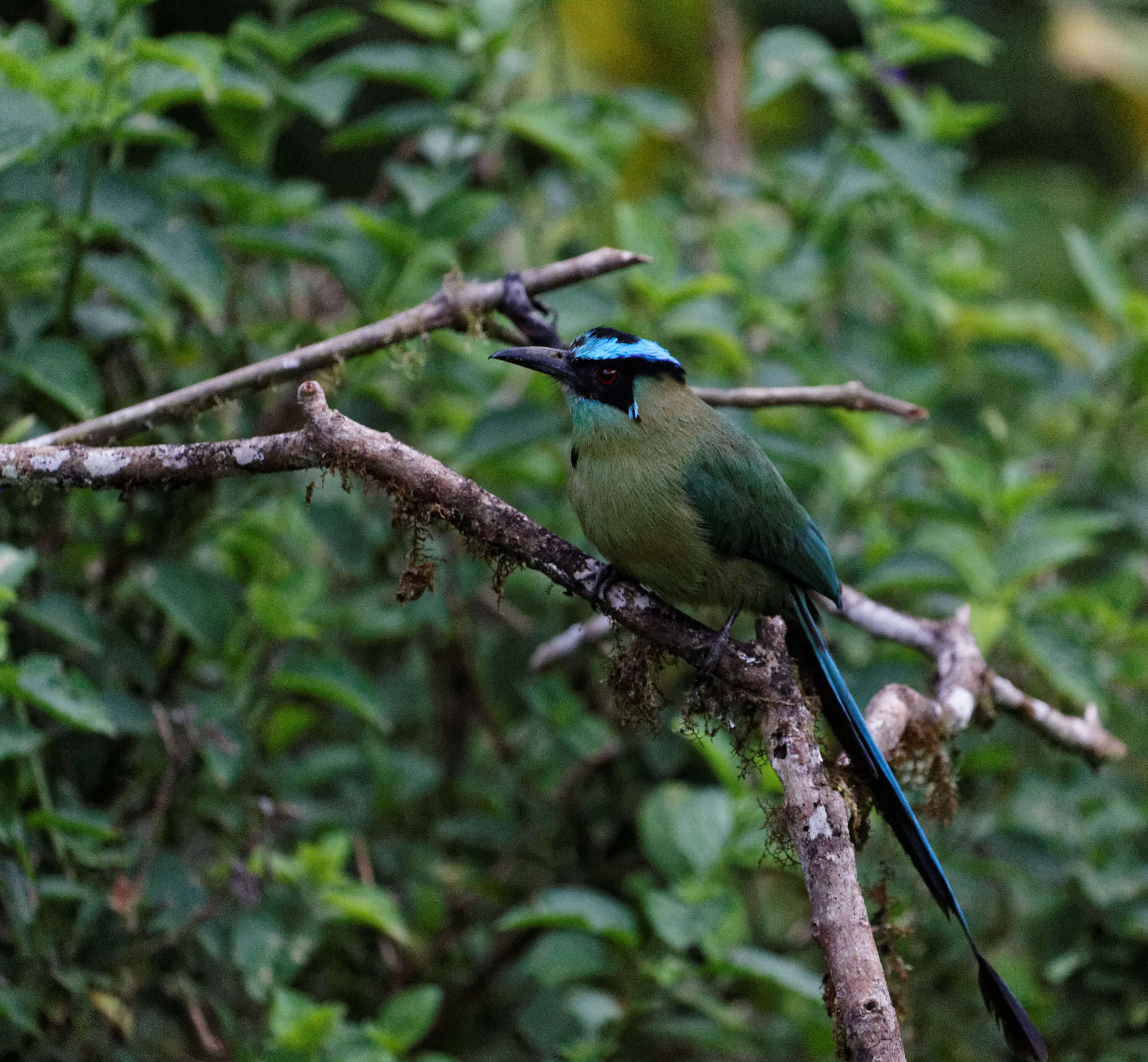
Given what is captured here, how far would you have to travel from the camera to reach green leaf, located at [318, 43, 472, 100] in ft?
12.6

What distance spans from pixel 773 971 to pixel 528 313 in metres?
1.62

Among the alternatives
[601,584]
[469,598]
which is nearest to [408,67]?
[469,598]

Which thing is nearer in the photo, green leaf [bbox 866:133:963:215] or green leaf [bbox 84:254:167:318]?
green leaf [bbox 84:254:167:318]

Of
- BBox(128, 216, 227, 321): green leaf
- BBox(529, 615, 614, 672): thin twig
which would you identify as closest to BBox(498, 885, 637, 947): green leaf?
BBox(529, 615, 614, 672): thin twig

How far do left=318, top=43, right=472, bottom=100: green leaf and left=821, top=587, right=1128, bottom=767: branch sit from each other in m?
1.92

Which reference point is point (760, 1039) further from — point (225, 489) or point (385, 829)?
point (225, 489)

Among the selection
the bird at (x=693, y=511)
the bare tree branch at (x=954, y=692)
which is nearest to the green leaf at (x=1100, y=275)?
the bare tree branch at (x=954, y=692)

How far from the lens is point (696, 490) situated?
2748 millimetres

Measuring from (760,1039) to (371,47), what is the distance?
3101 mm

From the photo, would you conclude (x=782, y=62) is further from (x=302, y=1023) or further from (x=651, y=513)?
(x=302, y=1023)

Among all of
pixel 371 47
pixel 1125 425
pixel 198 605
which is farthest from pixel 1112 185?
pixel 198 605

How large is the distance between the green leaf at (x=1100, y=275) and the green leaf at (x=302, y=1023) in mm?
3234

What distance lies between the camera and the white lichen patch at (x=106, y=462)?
2.32 m

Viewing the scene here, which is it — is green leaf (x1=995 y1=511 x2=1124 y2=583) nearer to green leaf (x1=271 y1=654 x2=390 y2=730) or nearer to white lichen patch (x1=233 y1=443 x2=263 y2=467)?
green leaf (x1=271 y1=654 x2=390 y2=730)
